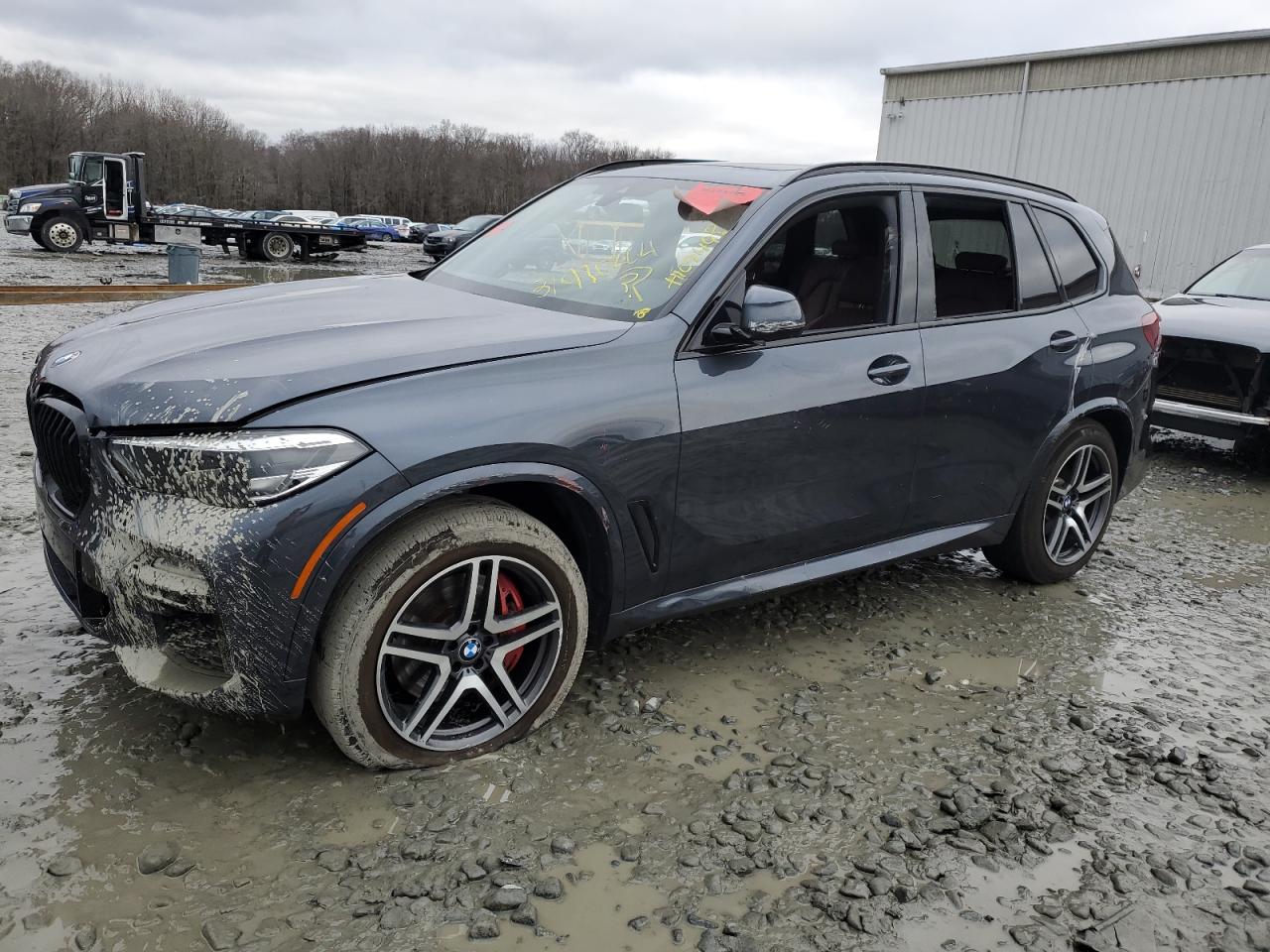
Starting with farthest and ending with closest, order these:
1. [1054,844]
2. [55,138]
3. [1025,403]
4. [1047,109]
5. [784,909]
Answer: [55,138] → [1047,109] → [1025,403] → [1054,844] → [784,909]

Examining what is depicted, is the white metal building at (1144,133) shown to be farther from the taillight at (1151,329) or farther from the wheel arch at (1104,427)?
the wheel arch at (1104,427)

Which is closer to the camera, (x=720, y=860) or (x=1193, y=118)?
(x=720, y=860)

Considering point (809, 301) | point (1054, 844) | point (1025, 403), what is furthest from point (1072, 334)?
point (1054, 844)

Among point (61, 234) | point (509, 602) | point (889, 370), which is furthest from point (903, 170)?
point (61, 234)

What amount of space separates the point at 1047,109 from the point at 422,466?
22363mm

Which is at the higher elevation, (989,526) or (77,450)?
(77,450)

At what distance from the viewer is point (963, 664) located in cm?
390

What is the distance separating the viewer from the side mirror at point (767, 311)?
314 cm

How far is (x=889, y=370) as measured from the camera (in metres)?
3.64

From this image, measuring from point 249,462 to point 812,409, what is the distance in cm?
182

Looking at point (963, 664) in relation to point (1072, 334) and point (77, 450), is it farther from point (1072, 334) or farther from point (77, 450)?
point (77, 450)

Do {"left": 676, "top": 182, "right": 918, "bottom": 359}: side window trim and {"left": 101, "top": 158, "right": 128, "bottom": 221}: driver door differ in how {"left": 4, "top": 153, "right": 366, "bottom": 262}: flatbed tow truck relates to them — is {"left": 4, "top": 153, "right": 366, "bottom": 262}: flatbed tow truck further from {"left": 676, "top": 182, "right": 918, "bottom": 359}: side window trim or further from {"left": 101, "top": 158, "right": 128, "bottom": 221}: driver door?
{"left": 676, "top": 182, "right": 918, "bottom": 359}: side window trim

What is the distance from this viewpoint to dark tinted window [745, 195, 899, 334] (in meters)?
3.71

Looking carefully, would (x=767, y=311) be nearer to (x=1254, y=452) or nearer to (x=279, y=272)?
(x=1254, y=452)
